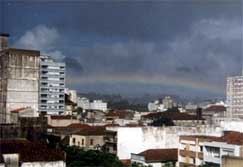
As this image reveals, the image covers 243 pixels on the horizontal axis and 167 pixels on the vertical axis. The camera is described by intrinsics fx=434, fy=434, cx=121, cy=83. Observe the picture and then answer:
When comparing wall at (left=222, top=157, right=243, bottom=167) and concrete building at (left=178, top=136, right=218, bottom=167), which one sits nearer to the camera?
wall at (left=222, top=157, right=243, bottom=167)

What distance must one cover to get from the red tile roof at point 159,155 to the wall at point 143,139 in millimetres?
308

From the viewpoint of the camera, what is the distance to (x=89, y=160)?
5227mm

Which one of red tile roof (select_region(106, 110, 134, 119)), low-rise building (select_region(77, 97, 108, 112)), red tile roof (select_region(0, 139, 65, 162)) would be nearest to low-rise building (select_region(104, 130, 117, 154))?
red tile roof (select_region(0, 139, 65, 162))

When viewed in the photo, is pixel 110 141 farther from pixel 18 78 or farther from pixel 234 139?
pixel 234 139

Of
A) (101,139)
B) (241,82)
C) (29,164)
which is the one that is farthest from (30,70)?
(241,82)

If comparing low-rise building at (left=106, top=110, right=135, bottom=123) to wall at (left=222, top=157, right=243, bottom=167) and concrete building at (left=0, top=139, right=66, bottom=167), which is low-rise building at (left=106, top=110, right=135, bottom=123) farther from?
wall at (left=222, top=157, right=243, bottom=167)

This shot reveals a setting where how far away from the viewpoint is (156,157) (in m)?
5.84

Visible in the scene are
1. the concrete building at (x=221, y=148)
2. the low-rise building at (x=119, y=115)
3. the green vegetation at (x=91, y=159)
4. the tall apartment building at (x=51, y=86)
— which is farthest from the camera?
the tall apartment building at (x=51, y=86)

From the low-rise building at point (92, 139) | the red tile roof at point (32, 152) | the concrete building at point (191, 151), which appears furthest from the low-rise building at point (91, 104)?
the red tile roof at point (32, 152)

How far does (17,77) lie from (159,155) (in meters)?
3.53

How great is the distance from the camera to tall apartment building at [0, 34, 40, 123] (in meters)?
8.11

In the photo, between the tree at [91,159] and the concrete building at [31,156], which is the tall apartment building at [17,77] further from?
the concrete building at [31,156]

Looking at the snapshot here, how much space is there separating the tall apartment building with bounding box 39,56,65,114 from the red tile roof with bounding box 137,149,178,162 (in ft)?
28.4

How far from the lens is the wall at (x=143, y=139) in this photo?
649 cm
